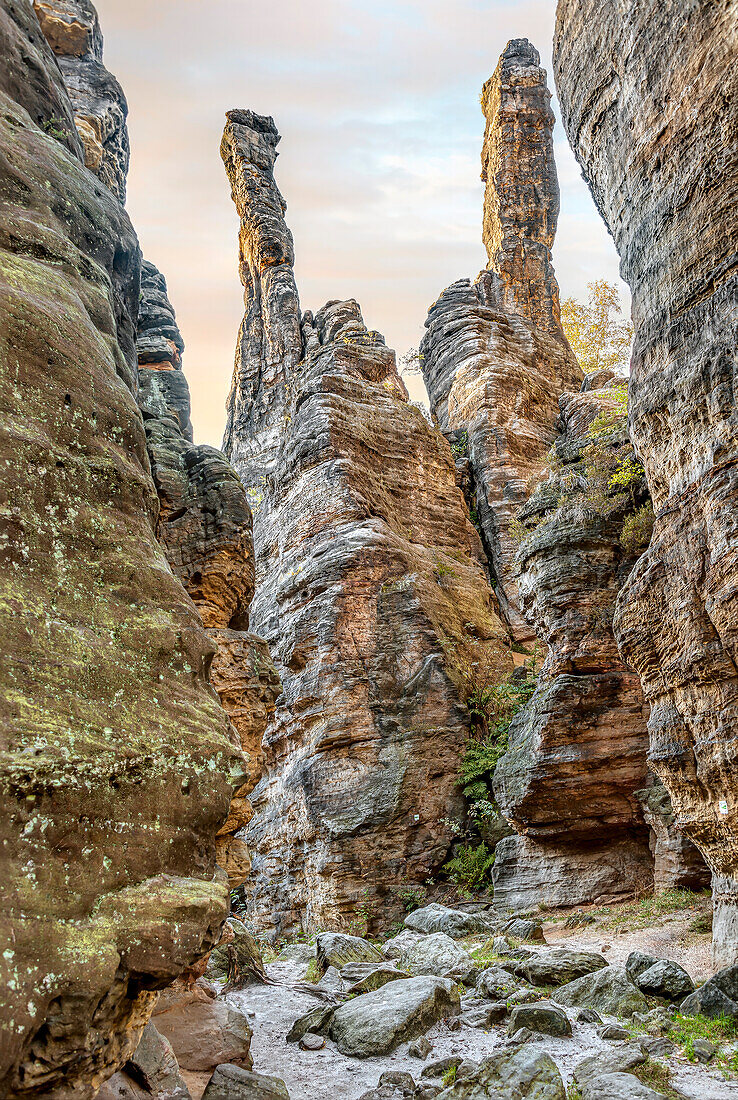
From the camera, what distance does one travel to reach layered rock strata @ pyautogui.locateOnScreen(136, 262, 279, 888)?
35.7 feet

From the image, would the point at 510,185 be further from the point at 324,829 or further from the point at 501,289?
the point at 324,829

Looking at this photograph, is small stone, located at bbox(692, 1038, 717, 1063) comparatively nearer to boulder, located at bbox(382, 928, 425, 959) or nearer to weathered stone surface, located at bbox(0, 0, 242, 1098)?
weathered stone surface, located at bbox(0, 0, 242, 1098)

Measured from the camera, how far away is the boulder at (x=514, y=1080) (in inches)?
239

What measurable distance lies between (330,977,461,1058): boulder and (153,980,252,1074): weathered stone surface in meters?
1.17

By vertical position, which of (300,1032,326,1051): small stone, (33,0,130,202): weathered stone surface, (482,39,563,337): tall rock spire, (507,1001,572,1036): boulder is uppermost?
(482,39,563,337): tall rock spire

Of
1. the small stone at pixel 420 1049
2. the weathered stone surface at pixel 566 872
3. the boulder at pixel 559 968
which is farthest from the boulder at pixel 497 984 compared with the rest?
the weathered stone surface at pixel 566 872

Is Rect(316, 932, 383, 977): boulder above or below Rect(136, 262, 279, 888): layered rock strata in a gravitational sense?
below

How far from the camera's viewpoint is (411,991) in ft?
29.7

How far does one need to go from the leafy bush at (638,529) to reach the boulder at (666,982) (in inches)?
311

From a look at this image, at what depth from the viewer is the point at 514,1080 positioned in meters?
6.22

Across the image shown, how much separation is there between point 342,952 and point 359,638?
7617mm

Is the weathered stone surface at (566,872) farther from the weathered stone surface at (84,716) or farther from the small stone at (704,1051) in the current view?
the weathered stone surface at (84,716)

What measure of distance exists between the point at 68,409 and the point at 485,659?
15.6 m

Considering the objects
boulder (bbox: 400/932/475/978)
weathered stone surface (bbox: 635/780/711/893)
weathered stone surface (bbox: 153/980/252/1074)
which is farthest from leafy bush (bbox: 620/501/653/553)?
weathered stone surface (bbox: 153/980/252/1074)
